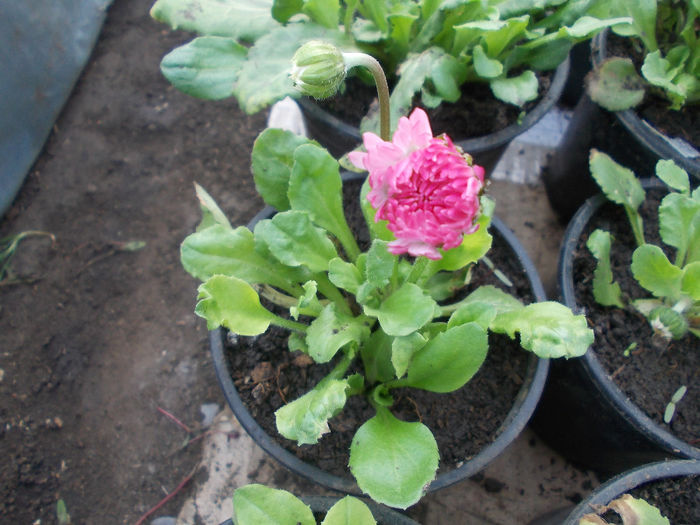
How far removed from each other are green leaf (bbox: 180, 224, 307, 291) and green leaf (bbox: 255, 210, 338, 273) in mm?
47

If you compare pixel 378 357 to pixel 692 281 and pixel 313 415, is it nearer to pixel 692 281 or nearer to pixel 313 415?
pixel 313 415

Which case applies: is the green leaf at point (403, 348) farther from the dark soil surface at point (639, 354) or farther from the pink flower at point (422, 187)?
the dark soil surface at point (639, 354)

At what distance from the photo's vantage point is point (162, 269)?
154cm

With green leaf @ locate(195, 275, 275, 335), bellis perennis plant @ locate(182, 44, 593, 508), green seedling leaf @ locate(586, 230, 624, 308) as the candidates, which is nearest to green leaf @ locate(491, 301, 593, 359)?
bellis perennis plant @ locate(182, 44, 593, 508)

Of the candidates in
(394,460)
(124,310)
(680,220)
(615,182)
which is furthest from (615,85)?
(124,310)

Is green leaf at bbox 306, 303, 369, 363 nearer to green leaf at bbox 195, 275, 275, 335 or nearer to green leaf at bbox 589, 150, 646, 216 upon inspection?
green leaf at bbox 195, 275, 275, 335

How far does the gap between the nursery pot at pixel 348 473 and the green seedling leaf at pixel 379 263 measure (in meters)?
0.33

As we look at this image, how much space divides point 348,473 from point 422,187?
1.70ft

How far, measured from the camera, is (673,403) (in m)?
1.02

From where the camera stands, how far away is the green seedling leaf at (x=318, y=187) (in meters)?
0.87

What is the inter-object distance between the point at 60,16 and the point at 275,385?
4.48ft

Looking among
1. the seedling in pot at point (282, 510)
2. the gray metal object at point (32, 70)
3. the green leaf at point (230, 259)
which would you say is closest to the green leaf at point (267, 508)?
the seedling in pot at point (282, 510)

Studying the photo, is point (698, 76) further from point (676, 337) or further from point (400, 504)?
point (400, 504)

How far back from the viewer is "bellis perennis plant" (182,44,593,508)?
2.26ft
